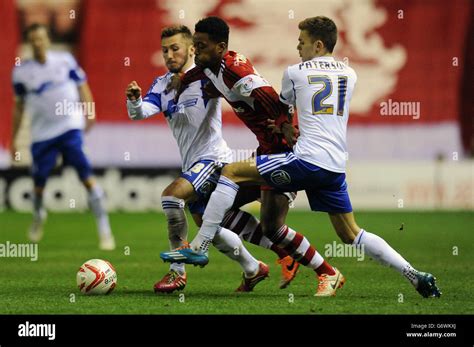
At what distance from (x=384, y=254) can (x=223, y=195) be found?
4.25ft

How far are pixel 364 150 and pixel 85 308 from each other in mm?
16214

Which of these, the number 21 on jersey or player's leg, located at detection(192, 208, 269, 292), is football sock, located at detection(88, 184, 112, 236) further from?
the number 21 on jersey

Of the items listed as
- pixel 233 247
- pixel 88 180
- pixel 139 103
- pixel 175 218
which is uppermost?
pixel 139 103

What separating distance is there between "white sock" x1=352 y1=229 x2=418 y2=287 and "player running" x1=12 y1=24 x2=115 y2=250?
6292mm

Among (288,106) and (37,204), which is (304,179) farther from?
(37,204)

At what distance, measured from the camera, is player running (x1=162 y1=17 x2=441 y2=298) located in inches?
288

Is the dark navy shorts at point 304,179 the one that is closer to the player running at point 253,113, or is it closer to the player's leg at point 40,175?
the player running at point 253,113

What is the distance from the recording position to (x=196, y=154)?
841 centimetres

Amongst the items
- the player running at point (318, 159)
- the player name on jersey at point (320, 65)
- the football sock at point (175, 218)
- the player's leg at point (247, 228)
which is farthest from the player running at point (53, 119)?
the player name on jersey at point (320, 65)

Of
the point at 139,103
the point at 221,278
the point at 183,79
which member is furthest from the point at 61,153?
the point at 139,103

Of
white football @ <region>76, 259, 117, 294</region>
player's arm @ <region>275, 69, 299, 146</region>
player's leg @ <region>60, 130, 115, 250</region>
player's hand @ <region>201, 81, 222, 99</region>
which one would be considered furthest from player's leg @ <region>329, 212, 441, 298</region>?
player's leg @ <region>60, 130, 115, 250</region>

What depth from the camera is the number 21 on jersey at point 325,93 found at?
7.32m
